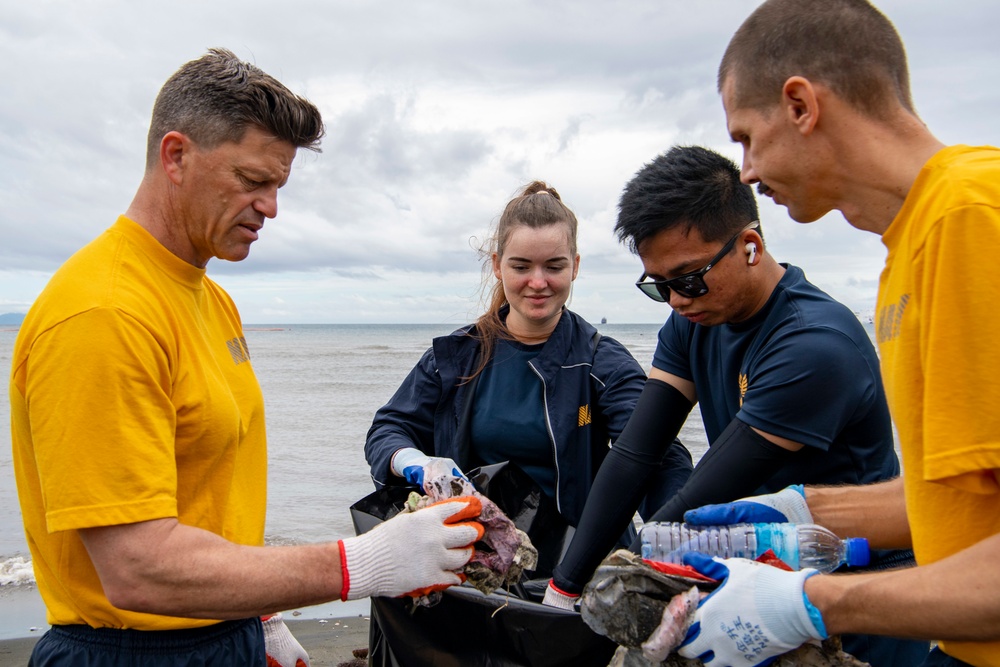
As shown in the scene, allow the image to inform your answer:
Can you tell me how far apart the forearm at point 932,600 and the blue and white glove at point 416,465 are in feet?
5.20

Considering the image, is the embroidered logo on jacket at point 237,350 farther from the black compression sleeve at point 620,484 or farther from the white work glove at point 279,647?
the black compression sleeve at point 620,484

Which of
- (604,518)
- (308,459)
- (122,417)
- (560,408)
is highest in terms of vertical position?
(122,417)

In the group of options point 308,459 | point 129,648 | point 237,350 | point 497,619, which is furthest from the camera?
point 308,459

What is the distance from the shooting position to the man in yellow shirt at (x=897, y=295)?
1.30 metres

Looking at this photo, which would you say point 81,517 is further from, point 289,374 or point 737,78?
point 289,374

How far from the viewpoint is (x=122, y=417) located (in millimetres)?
1686

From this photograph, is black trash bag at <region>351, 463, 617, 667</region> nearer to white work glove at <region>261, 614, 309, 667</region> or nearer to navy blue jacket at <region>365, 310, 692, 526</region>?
navy blue jacket at <region>365, 310, 692, 526</region>

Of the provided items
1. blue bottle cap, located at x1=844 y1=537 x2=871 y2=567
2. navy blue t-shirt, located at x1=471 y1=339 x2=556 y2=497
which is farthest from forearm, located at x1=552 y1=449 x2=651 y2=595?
blue bottle cap, located at x1=844 y1=537 x2=871 y2=567

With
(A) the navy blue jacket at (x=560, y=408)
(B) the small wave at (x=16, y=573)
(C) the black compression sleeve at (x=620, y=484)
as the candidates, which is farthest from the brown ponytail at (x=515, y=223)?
(B) the small wave at (x=16, y=573)

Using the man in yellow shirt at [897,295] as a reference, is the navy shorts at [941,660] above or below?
below

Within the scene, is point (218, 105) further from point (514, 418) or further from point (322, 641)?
point (322, 641)

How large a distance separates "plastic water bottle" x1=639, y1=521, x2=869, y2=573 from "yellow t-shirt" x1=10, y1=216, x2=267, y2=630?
127cm

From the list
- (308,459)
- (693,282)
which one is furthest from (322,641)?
(308,459)

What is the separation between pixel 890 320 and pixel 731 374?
1148 millimetres
